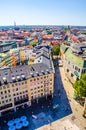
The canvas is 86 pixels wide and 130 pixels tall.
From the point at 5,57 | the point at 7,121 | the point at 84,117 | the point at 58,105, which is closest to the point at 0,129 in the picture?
the point at 7,121

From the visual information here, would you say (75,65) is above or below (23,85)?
above

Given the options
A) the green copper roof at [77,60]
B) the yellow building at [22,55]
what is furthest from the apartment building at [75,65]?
the yellow building at [22,55]

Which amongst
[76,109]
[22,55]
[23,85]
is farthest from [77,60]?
[22,55]

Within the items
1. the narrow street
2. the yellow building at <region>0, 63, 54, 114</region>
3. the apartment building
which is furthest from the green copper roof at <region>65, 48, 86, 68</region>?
the yellow building at <region>0, 63, 54, 114</region>

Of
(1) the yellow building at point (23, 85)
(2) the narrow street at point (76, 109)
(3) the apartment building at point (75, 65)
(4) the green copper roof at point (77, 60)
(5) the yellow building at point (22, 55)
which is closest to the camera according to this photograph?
(2) the narrow street at point (76, 109)

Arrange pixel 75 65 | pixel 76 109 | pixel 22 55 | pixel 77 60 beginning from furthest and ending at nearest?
pixel 22 55 → pixel 75 65 → pixel 77 60 → pixel 76 109

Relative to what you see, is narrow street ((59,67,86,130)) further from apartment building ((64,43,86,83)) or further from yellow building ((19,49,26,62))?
yellow building ((19,49,26,62))

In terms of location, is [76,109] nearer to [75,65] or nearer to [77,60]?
[75,65]

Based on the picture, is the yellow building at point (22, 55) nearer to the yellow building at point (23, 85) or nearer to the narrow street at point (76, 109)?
the narrow street at point (76, 109)

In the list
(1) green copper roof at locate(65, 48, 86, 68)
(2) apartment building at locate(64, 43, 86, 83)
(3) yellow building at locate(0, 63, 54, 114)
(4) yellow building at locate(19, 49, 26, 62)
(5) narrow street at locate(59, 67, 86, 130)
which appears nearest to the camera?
(5) narrow street at locate(59, 67, 86, 130)

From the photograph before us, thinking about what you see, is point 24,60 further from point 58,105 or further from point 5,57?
point 58,105

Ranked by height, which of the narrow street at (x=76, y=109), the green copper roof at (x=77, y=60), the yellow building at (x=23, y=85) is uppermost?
the green copper roof at (x=77, y=60)
